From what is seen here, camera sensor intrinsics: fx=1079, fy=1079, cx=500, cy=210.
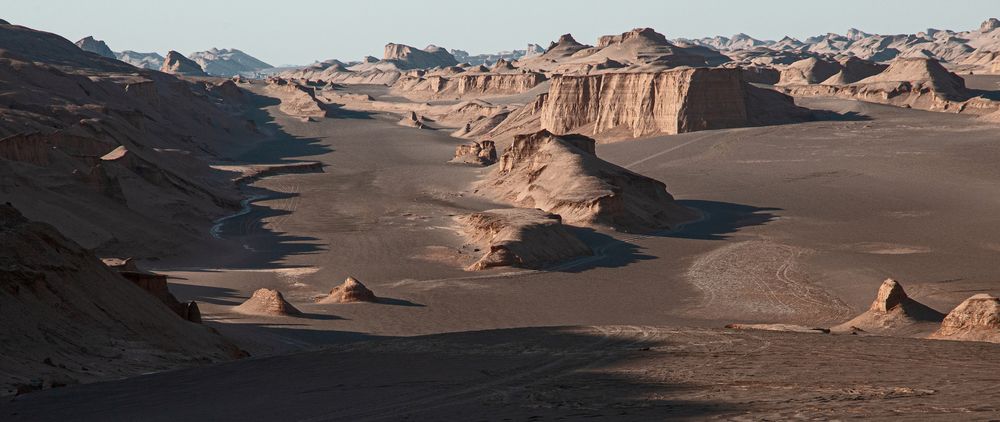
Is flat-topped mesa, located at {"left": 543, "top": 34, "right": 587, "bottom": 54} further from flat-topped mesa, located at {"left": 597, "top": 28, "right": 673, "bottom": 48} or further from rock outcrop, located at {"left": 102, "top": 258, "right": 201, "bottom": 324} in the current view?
rock outcrop, located at {"left": 102, "top": 258, "right": 201, "bottom": 324}

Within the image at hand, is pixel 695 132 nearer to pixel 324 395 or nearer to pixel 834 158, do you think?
pixel 834 158

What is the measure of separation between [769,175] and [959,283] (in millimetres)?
24861

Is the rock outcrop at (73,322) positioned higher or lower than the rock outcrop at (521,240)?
higher

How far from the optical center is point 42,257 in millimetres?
16078

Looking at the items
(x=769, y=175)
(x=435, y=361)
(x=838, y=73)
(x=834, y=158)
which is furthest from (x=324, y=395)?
(x=838, y=73)

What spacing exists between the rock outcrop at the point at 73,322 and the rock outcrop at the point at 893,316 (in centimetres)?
1281

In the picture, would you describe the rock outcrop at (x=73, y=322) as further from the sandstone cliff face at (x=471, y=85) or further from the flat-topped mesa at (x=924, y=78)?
the sandstone cliff face at (x=471, y=85)

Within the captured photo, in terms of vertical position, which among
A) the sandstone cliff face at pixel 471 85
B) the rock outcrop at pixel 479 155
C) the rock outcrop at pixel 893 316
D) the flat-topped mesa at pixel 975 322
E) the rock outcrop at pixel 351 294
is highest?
the sandstone cliff face at pixel 471 85

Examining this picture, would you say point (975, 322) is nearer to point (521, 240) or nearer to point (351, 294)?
point (351, 294)

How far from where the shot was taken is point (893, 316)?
73.2ft

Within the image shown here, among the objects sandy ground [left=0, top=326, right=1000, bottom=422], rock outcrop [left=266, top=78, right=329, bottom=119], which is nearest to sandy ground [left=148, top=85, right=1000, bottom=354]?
sandy ground [left=0, top=326, right=1000, bottom=422]

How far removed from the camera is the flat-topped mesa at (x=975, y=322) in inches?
727

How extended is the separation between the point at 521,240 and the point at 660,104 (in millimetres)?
37334

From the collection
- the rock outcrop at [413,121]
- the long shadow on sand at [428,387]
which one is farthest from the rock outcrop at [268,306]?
the rock outcrop at [413,121]
